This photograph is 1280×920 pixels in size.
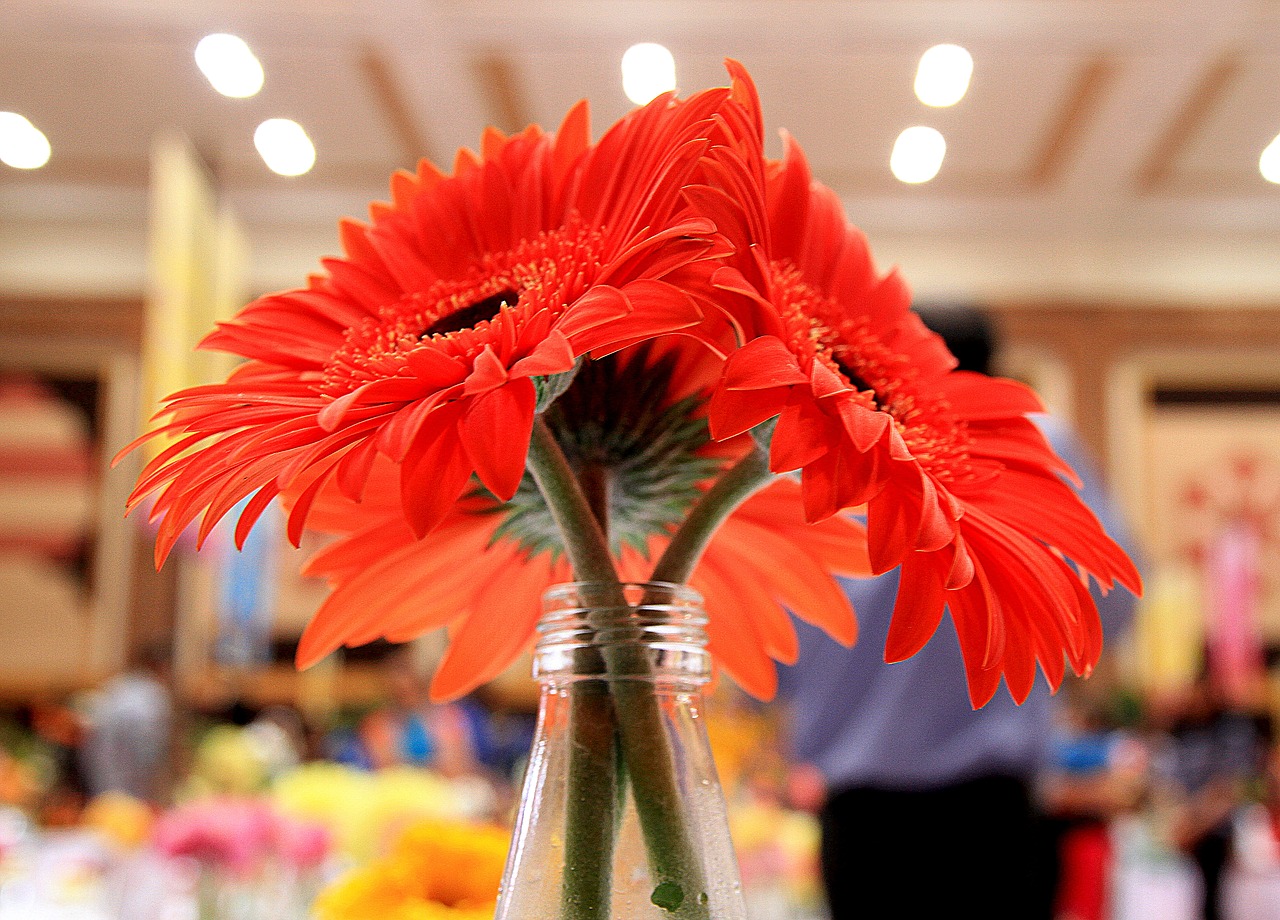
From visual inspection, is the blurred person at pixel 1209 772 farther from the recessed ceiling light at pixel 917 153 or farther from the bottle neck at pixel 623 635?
the bottle neck at pixel 623 635

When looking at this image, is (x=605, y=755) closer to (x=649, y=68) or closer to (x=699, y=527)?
(x=699, y=527)

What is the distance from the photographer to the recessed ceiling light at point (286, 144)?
3023 millimetres

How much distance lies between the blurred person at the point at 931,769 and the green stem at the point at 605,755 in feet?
3.16

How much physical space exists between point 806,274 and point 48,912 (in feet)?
3.72

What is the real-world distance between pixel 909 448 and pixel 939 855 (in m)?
1.12

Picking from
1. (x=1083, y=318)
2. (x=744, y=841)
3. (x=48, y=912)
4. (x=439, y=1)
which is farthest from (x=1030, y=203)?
(x=48, y=912)

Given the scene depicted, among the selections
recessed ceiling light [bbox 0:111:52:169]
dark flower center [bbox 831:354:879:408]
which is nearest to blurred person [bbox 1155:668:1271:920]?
recessed ceiling light [bbox 0:111:52:169]

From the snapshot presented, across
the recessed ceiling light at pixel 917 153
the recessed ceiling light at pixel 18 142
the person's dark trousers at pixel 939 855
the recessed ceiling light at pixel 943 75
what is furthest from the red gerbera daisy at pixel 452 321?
the recessed ceiling light at pixel 917 153

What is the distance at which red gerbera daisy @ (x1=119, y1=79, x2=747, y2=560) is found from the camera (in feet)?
0.90

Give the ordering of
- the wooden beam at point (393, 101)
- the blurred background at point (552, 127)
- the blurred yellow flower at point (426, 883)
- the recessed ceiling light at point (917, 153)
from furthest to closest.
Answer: the wooden beam at point (393, 101) → the recessed ceiling light at point (917, 153) → the blurred background at point (552, 127) → the blurred yellow flower at point (426, 883)

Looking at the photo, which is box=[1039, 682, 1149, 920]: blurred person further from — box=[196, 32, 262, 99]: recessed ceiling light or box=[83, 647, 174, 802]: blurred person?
box=[83, 647, 174, 802]: blurred person

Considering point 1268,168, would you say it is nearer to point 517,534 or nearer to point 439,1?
point 439,1

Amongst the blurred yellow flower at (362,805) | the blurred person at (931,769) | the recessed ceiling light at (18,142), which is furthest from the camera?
the recessed ceiling light at (18,142)

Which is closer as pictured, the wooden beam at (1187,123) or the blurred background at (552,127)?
the blurred background at (552,127)
